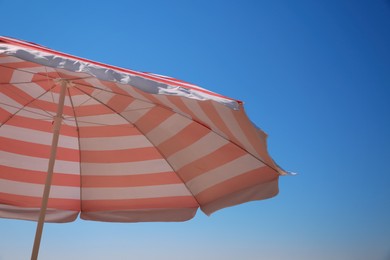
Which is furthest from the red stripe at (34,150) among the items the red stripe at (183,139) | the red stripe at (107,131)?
the red stripe at (183,139)

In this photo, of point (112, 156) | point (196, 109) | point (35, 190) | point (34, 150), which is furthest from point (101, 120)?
point (196, 109)

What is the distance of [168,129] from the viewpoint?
329 centimetres

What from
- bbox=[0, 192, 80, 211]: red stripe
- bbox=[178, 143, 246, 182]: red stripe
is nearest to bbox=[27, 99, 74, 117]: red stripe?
bbox=[0, 192, 80, 211]: red stripe

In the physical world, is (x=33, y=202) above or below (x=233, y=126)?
below

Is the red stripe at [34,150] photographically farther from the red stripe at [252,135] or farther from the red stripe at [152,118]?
the red stripe at [252,135]

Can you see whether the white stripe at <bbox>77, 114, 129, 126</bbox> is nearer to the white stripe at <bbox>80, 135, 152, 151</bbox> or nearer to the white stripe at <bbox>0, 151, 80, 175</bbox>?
the white stripe at <bbox>80, 135, 152, 151</bbox>

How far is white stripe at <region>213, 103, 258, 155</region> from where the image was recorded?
96.7 inches

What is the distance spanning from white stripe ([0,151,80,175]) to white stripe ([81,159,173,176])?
0.12 meters

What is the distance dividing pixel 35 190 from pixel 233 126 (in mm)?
2287

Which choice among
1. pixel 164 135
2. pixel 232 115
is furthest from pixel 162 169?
pixel 232 115

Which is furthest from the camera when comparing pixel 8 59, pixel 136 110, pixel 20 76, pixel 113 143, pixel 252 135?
pixel 113 143

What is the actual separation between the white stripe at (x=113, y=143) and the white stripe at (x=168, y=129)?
10 cm

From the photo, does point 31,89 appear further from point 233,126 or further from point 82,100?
point 233,126

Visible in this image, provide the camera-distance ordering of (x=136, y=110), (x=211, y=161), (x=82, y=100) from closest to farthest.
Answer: (x=211, y=161) → (x=136, y=110) → (x=82, y=100)
